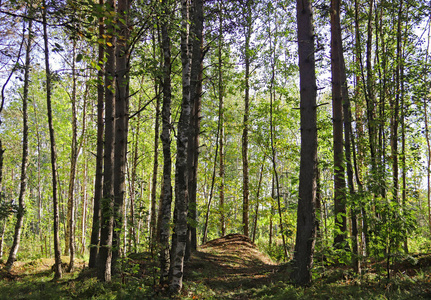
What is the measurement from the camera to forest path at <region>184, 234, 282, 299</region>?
6877 mm

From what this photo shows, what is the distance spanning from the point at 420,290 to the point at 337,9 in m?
7.42

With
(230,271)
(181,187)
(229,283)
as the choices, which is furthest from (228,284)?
(181,187)

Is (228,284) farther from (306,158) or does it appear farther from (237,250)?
(237,250)

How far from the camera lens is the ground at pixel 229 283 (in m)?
5.18

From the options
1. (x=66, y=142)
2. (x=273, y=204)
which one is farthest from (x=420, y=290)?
(x=66, y=142)

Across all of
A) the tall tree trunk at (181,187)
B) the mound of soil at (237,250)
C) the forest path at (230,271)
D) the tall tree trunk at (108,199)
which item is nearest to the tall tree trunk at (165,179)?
the tall tree trunk at (181,187)

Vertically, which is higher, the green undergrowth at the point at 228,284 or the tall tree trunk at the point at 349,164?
the tall tree trunk at the point at 349,164

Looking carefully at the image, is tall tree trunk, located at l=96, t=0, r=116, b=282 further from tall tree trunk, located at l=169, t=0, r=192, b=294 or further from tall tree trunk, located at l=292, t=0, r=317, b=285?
tall tree trunk, located at l=292, t=0, r=317, b=285

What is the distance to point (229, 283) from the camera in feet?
25.0

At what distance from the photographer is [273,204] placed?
13750mm

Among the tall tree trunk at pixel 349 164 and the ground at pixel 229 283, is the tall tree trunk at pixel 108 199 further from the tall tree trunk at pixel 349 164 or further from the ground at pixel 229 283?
the tall tree trunk at pixel 349 164

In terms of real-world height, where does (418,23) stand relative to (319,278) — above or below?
above

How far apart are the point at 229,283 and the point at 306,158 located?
13.0ft

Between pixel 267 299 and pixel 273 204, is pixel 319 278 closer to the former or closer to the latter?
pixel 267 299
